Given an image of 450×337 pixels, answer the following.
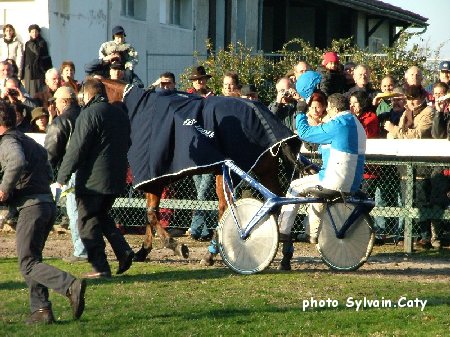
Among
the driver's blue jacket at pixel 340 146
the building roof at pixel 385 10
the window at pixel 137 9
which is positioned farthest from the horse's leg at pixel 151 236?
the building roof at pixel 385 10

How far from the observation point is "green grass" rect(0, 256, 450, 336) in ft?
31.2

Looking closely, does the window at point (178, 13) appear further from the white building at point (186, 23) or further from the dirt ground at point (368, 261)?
the dirt ground at point (368, 261)

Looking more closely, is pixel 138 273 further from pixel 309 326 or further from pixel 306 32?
pixel 306 32

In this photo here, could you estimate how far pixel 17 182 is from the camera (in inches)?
387

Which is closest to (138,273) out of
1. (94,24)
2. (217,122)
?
(217,122)

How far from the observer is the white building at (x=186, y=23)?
2425 cm

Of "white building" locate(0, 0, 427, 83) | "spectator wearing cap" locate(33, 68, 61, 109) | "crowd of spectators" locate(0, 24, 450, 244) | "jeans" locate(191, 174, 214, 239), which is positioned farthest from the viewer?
"white building" locate(0, 0, 427, 83)

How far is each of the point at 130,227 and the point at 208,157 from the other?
12.9ft

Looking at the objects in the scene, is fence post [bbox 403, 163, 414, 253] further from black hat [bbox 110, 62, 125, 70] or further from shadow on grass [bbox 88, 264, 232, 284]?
black hat [bbox 110, 62, 125, 70]

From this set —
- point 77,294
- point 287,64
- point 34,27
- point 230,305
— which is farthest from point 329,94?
point 34,27

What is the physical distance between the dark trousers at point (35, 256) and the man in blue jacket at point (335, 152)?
3.57m

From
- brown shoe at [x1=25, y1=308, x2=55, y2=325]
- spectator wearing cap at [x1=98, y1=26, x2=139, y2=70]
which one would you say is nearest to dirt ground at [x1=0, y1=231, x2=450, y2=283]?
spectator wearing cap at [x1=98, y1=26, x2=139, y2=70]

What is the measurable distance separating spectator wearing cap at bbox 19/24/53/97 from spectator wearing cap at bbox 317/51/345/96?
7.00m

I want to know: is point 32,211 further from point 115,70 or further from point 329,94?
point 329,94
